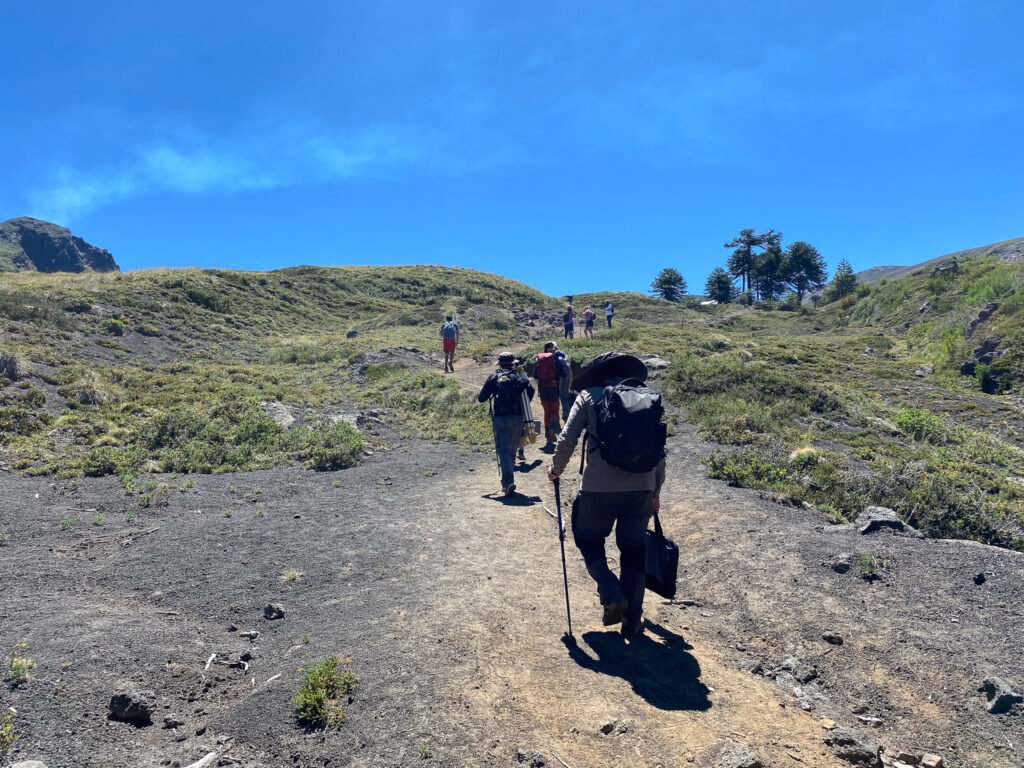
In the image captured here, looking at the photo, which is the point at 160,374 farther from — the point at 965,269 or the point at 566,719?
the point at 965,269

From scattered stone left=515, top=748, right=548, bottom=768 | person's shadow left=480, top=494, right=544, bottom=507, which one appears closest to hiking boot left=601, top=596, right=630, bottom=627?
scattered stone left=515, top=748, right=548, bottom=768

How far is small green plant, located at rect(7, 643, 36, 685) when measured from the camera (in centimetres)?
336

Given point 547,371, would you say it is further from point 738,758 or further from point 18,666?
point 18,666

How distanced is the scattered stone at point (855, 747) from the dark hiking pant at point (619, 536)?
4.68 ft

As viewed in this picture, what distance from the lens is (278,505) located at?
27.6 ft

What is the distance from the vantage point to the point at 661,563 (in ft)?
14.9

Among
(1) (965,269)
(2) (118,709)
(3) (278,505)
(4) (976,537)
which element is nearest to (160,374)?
(3) (278,505)

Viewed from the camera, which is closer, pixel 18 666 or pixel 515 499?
pixel 18 666

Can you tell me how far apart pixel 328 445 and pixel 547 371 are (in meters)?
4.56

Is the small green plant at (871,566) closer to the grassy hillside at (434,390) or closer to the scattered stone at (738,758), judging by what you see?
the grassy hillside at (434,390)

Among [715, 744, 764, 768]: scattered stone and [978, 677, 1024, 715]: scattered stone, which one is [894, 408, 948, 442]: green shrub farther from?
[715, 744, 764, 768]: scattered stone

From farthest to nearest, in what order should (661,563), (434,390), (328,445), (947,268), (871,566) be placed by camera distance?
(947,268) < (434,390) < (328,445) < (871,566) < (661,563)

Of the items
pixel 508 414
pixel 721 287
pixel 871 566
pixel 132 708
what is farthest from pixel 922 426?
pixel 721 287

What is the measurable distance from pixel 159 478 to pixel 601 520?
811cm
